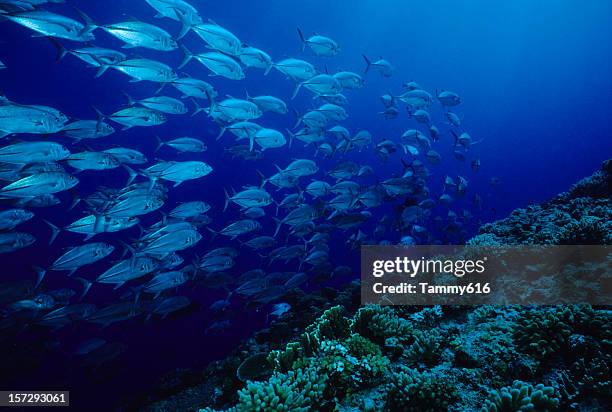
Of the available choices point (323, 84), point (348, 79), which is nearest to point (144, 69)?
point (323, 84)

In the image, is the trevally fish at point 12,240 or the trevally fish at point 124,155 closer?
the trevally fish at point 124,155

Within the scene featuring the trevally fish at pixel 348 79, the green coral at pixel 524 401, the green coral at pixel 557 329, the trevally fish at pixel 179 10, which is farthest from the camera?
the trevally fish at pixel 348 79

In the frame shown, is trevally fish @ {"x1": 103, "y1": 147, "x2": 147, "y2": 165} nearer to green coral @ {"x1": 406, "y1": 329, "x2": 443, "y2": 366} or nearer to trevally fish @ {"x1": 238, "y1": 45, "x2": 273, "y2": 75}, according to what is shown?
trevally fish @ {"x1": 238, "y1": 45, "x2": 273, "y2": 75}

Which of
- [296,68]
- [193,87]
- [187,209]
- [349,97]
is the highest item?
[349,97]

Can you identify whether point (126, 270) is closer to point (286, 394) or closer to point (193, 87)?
point (193, 87)

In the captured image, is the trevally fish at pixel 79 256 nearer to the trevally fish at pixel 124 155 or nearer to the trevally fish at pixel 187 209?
the trevally fish at pixel 187 209

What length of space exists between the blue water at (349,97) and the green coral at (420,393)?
283 inches

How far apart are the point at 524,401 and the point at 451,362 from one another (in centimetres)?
117

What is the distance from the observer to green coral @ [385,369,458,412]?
2936 mm

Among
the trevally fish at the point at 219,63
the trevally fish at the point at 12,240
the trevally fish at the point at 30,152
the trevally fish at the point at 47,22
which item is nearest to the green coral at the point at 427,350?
the trevally fish at the point at 219,63

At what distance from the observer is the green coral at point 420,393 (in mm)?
2936

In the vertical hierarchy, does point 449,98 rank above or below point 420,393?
above

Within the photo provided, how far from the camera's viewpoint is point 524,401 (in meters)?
2.45

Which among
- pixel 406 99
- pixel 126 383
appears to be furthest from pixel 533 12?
pixel 126 383
